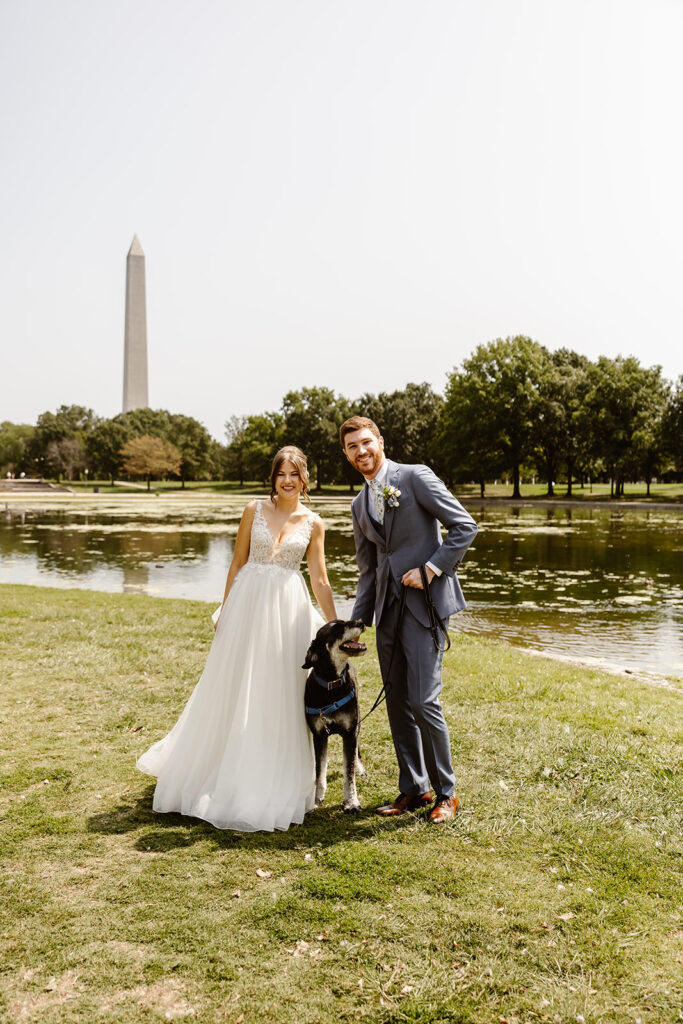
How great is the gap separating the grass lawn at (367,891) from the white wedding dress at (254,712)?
8.0 inches

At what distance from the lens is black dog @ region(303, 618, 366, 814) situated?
4.30 metres

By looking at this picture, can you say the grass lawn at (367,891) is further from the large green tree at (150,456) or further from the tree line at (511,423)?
the large green tree at (150,456)

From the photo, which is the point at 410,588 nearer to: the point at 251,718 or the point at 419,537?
the point at 419,537

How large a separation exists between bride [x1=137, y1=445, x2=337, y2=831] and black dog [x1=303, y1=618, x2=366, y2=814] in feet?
0.46

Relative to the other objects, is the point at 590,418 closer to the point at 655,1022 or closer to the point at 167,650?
the point at 167,650

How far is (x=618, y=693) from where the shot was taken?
746cm

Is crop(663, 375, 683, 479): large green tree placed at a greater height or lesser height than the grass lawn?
greater

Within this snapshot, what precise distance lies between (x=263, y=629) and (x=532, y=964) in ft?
7.87

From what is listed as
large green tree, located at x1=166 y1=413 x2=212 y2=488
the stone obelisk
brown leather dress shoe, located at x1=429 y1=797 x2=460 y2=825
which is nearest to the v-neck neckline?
brown leather dress shoe, located at x1=429 y1=797 x2=460 y2=825

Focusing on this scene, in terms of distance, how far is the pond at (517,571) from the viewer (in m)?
12.2

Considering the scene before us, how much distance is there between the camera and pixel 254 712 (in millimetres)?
4578

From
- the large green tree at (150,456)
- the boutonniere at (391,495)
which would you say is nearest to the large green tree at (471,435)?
the large green tree at (150,456)

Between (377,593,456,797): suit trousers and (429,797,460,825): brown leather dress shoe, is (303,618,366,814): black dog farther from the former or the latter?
(429,797,460,825): brown leather dress shoe

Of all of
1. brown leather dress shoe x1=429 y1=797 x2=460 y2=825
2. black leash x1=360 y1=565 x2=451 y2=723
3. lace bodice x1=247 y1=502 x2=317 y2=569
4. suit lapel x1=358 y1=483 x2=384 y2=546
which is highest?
suit lapel x1=358 y1=483 x2=384 y2=546
